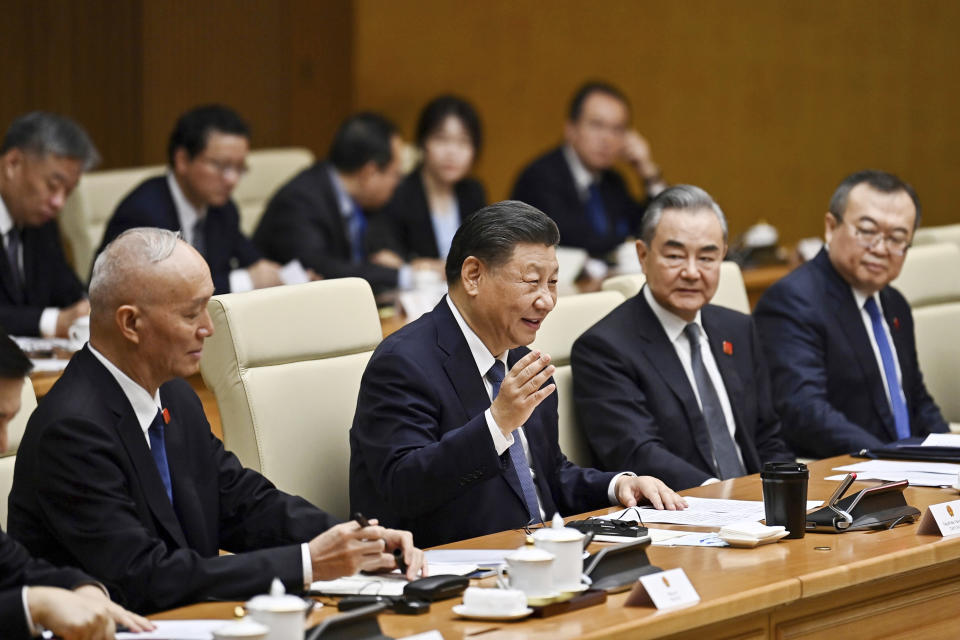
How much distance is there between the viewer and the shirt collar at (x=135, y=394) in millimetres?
2617

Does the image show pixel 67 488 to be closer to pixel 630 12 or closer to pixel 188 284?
pixel 188 284

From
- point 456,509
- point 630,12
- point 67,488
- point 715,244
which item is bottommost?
point 456,509

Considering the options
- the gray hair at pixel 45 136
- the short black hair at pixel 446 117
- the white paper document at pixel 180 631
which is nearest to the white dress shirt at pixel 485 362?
the white paper document at pixel 180 631

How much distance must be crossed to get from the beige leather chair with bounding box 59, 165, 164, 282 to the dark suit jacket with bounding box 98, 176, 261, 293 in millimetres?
587

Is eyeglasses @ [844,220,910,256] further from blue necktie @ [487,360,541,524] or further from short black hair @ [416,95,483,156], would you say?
short black hair @ [416,95,483,156]

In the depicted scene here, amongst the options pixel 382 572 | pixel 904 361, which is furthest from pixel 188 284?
pixel 904 361

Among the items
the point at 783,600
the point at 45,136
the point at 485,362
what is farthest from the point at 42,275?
the point at 783,600

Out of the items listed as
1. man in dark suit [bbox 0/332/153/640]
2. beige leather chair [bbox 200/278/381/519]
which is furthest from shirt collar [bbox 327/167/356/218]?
man in dark suit [bbox 0/332/153/640]

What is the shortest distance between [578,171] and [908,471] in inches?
157

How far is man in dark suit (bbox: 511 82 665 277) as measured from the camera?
7.13 meters

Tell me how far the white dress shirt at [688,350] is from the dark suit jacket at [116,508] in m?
1.53

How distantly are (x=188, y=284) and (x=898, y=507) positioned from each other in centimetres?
151

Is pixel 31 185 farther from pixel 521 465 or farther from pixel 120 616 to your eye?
pixel 120 616

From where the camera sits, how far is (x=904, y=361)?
454cm
